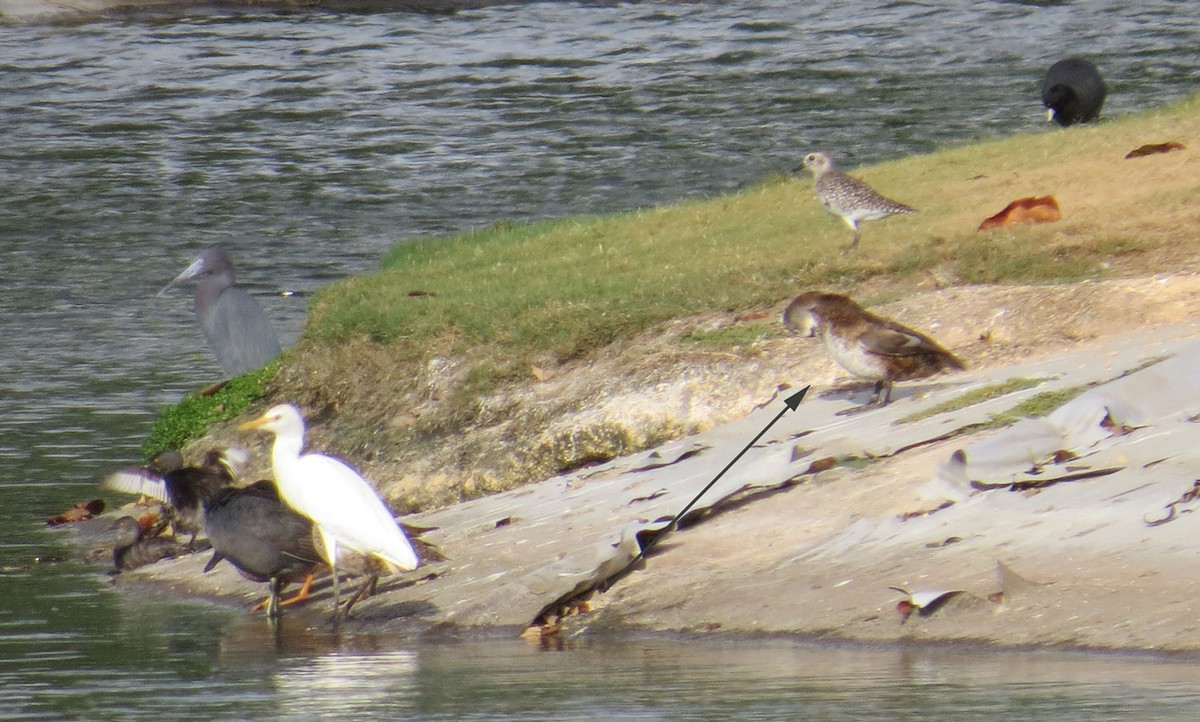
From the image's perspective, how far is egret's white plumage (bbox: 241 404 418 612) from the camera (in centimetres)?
830

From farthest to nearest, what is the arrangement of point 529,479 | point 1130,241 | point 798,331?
point 1130,241 < point 529,479 < point 798,331

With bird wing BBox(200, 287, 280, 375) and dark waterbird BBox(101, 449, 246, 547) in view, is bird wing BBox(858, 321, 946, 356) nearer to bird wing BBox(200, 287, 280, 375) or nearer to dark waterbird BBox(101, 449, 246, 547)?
dark waterbird BBox(101, 449, 246, 547)

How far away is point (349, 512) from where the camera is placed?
8422 millimetres

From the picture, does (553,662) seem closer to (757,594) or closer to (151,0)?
(757,594)

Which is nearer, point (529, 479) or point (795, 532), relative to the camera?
point (795, 532)

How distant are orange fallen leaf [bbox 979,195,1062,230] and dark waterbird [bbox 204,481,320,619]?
4.92 meters

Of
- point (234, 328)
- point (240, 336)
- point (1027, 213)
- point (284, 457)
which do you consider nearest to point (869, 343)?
point (284, 457)

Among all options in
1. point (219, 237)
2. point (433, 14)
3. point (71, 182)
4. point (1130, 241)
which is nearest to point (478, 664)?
point (1130, 241)

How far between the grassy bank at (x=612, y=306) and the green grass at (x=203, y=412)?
0.85 ft

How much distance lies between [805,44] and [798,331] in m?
22.5

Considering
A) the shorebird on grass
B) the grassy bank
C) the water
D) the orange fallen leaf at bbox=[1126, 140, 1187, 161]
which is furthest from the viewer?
the orange fallen leaf at bbox=[1126, 140, 1187, 161]

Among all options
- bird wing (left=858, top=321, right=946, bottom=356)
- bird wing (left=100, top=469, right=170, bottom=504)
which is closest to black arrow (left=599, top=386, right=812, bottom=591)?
bird wing (left=858, top=321, right=946, bottom=356)

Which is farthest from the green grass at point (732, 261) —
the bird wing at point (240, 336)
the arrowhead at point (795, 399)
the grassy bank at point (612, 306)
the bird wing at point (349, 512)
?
the bird wing at point (349, 512)

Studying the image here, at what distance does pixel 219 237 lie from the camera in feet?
74.0
